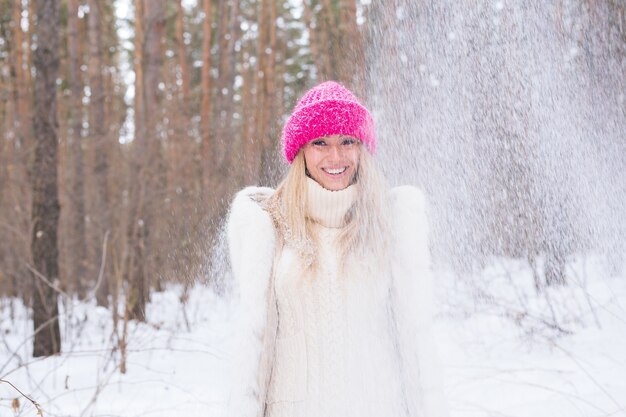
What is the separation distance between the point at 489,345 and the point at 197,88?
1534cm

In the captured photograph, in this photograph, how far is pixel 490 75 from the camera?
5.48 meters

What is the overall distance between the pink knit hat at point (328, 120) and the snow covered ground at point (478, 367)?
52.2 inches

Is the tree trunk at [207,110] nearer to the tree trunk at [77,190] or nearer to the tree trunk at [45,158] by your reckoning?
the tree trunk at [77,190]

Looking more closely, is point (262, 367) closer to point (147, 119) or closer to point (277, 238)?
point (277, 238)

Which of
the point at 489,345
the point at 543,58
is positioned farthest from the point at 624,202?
the point at 489,345

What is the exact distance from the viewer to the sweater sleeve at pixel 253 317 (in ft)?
5.31

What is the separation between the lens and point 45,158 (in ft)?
18.2

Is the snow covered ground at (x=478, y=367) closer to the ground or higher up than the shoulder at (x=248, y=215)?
closer to the ground

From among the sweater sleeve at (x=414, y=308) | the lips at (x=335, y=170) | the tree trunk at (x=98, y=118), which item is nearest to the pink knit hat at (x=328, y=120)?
the lips at (x=335, y=170)

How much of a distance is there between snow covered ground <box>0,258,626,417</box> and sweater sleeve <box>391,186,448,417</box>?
Answer: 1.02 m

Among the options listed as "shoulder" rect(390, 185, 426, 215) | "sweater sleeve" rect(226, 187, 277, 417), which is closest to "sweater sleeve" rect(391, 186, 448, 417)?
"shoulder" rect(390, 185, 426, 215)

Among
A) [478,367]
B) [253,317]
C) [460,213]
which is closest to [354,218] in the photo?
[253,317]

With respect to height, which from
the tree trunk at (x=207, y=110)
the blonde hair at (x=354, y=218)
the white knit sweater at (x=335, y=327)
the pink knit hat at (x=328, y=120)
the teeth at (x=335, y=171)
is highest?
the tree trunk at (x=207, y=110)

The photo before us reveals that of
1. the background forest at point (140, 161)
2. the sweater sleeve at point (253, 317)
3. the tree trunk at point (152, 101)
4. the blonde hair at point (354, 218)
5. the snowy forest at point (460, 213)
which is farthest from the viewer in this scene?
the tree trunk at point (152, 101)
